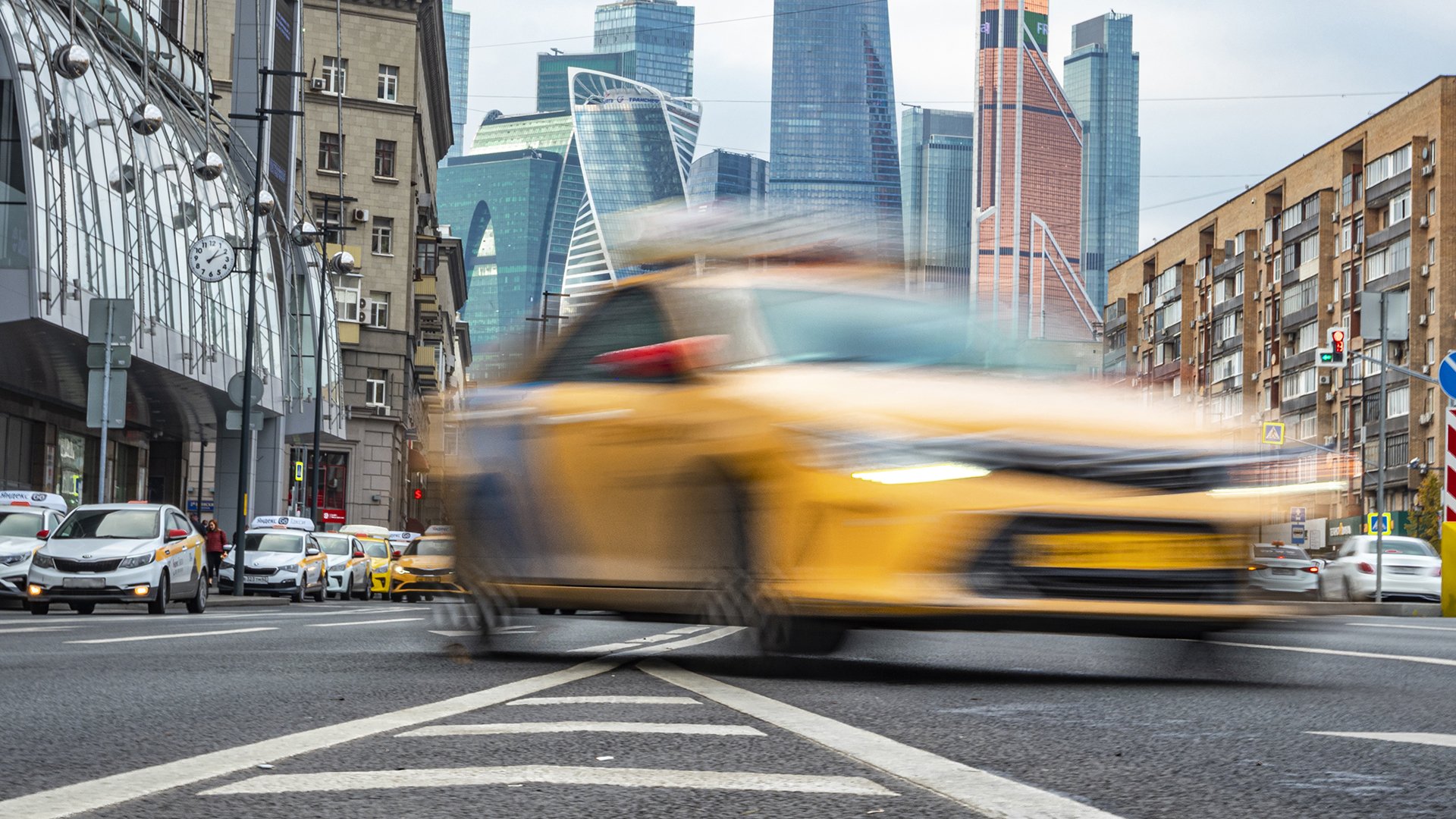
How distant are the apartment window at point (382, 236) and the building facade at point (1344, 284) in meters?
32.1

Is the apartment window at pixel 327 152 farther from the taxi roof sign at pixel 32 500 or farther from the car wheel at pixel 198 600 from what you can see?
the car wheel at pixel 198 600

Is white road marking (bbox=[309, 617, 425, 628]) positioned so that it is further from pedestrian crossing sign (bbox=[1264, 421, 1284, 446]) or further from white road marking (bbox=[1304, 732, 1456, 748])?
white road marking (bbox=[1304, 732, 1456, 748])

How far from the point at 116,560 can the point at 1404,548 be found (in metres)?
21.7

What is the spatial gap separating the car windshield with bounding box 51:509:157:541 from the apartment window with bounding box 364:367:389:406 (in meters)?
53.2

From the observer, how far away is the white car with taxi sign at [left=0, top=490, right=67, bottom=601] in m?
24.6

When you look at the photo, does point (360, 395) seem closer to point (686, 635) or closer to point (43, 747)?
point (686, 635)

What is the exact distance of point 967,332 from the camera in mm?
9016

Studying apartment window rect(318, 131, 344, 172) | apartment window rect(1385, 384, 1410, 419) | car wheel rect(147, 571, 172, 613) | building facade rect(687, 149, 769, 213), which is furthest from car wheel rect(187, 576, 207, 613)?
building facade rect(687, 149, 769, 213)

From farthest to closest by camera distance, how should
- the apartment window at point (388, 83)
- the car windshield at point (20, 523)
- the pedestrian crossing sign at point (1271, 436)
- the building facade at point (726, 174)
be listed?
the building facade at point (726, 174) → the apartment window at point (388, 83) → the car windshield at point (20, 523) → the pedestrian crossing sign at point (1271, 436)

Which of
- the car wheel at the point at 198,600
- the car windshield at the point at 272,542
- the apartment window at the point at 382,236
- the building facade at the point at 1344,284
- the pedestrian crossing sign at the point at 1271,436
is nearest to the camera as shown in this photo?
the pedestrian crossing sign at the point at 1271,436

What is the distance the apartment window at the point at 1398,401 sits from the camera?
8000 centimetres

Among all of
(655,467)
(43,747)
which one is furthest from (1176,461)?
(43,747)

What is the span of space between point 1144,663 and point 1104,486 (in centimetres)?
135

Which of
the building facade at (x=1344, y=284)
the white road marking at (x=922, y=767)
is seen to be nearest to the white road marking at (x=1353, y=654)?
the white road marking at (x=922, y=767)
